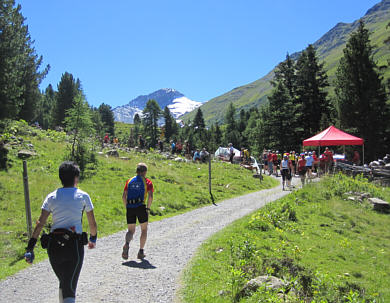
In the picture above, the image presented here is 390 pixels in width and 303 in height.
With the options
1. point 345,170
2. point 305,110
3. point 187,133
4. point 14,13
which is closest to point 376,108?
point 305,110

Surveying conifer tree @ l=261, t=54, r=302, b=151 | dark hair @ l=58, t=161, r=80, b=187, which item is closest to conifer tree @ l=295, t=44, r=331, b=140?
conifer tree @ l=261, t=54, r=302, b=151

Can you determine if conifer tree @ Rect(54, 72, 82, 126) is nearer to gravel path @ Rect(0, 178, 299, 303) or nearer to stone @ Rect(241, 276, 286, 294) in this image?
gravel path @ Rect(0, 178, 299, 303)

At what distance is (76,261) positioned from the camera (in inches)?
151

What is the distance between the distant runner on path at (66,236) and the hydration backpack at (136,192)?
278 centimetres

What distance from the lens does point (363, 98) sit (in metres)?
35.9

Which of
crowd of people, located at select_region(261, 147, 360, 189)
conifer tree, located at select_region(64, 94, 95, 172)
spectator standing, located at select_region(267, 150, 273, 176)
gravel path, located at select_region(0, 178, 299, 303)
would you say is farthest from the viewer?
spectator standing, located at select_region(267, 150, 273, 176)

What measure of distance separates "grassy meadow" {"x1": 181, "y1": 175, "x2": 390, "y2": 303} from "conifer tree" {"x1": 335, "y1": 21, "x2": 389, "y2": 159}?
21.1 metres

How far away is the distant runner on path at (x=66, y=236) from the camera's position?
149 inches

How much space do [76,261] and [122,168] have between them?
16.2m

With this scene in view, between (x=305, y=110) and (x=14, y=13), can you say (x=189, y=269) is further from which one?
(x=305, y=110)

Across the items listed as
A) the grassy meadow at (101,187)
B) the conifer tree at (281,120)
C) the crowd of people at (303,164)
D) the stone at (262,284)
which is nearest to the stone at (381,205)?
the crowd of people at (303,164)

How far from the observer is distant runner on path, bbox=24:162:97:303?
3783mm

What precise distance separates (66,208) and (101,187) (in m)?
11.9

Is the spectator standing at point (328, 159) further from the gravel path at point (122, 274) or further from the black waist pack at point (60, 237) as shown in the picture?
the black waist pack at point (60, 237)
